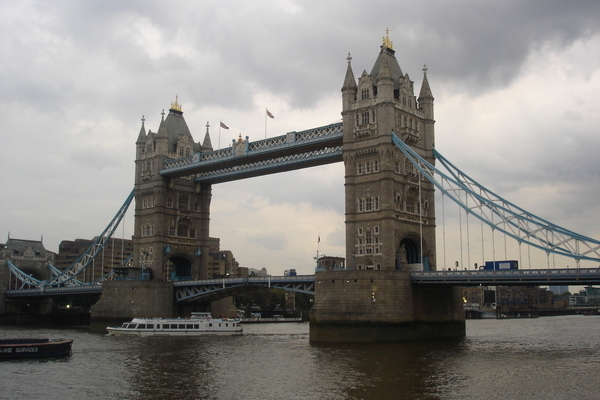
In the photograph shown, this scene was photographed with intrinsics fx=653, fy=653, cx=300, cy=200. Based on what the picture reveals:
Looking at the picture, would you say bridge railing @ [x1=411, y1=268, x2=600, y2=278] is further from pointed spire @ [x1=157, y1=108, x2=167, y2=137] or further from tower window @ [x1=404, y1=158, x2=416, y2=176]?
pointed spire @ [x1=157, y1=108, x2=167, y2=137]

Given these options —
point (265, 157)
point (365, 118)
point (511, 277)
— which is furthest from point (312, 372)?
point (265, 157)

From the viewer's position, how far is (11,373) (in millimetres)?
42375

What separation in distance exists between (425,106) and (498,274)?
79.9ft

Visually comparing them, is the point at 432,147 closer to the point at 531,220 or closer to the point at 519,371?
the point at 531,220

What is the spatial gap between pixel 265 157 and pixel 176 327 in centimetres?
2421

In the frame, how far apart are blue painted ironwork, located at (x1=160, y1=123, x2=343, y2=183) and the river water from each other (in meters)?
26.0

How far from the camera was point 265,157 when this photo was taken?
84062mm

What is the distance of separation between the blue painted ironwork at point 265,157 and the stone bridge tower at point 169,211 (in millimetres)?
2467

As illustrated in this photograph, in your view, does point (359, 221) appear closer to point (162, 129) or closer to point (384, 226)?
point (384, 226)

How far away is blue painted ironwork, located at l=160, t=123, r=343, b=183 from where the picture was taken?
7625cm

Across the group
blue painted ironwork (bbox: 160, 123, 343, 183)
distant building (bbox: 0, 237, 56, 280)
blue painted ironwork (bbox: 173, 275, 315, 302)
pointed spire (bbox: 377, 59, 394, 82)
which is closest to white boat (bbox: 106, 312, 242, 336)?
blue painted ironwork (bbox: 173, 275, 315, 302)

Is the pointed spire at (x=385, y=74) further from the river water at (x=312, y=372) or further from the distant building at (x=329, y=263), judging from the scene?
the river water at (x=312, y=372)

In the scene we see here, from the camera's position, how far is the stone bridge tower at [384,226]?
200ft

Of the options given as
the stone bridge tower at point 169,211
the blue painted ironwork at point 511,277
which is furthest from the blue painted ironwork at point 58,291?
the blue painted ironwork at point 511,277
